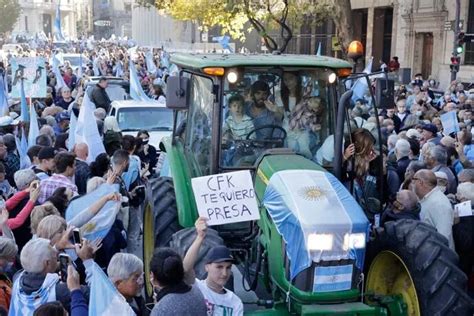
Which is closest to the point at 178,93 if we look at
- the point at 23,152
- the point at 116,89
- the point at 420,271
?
the point at 420,271

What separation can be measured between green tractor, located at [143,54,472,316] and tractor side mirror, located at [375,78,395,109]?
0.30 meters

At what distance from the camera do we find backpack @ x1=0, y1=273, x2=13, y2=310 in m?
4.32

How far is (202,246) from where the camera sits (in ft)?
15.7

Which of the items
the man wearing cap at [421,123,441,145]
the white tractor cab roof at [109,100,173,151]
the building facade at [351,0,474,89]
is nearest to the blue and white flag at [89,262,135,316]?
the man wearing cap at [421,123,441,145]

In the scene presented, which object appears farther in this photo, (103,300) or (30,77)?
(30,77)

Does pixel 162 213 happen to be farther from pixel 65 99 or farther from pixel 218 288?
pixel 65 99

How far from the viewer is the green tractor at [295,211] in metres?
4.39

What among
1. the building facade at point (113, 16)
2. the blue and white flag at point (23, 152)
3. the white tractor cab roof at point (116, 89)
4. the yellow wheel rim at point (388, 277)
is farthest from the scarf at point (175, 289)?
the building facade at point (113, 16)

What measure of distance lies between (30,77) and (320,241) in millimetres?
10216

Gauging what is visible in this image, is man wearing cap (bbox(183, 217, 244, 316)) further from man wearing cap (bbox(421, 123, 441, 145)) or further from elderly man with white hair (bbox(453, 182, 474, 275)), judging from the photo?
man wearing cap (bbox(421, 123, 441, 145))

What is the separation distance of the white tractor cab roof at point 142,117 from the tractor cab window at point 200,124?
21.6ft

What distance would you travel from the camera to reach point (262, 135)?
5480 millimetres

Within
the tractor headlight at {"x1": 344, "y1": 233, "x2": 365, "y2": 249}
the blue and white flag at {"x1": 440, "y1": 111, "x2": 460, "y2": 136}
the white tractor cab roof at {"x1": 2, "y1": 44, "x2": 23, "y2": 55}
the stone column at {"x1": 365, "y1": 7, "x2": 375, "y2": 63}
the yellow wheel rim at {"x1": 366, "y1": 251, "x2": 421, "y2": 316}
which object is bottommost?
the yellow wheel rim at {"x1": 366, "y1": 251, "x2": 421, "y2": 316}

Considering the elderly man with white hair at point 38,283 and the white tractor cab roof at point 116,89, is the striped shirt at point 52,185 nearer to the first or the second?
the elderly man with white hair at point 38,283
